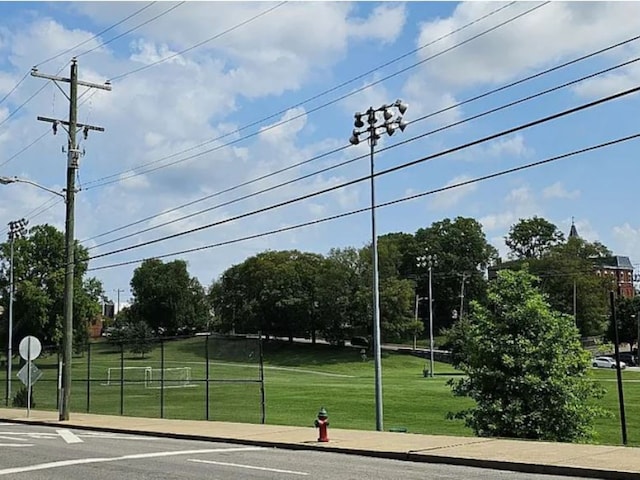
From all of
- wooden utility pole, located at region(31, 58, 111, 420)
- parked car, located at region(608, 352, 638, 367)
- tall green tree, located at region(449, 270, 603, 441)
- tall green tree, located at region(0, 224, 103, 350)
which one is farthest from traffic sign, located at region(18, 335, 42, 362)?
parked car, located at region(608, 352, 638, 367)

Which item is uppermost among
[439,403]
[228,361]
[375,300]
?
[375,300]

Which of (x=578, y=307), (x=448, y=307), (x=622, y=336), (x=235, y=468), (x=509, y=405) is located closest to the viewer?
(x=235, y=468)

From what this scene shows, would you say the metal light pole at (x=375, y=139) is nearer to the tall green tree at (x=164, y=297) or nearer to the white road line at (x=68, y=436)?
the white road line at (x=68, y=436)

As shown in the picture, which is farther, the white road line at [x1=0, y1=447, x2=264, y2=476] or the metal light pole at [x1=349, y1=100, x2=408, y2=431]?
the metal light pole at [x1=349, y1=100, x2=408, y2=431]

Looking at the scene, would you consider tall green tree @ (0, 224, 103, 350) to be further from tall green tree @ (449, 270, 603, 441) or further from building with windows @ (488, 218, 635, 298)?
building with windows @ (488, 218, 635, 298)

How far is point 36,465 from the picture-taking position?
1400 centimetres

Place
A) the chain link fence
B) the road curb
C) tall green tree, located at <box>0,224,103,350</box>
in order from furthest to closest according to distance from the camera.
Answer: tall green tree, located at <box>0,224,103,350</box>
the chain link fence
the road curb

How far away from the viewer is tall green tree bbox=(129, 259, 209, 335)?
14712cm

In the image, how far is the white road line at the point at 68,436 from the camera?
788 inches

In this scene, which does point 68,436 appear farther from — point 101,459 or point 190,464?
point 190,464

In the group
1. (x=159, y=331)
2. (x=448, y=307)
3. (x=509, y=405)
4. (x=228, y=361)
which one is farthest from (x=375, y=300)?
(x=159, y=331)

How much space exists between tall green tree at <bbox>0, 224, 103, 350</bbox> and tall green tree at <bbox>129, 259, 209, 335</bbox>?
5866 centimetres

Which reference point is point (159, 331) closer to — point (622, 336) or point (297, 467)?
point (622, 336)

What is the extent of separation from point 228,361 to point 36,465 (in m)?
21.5
